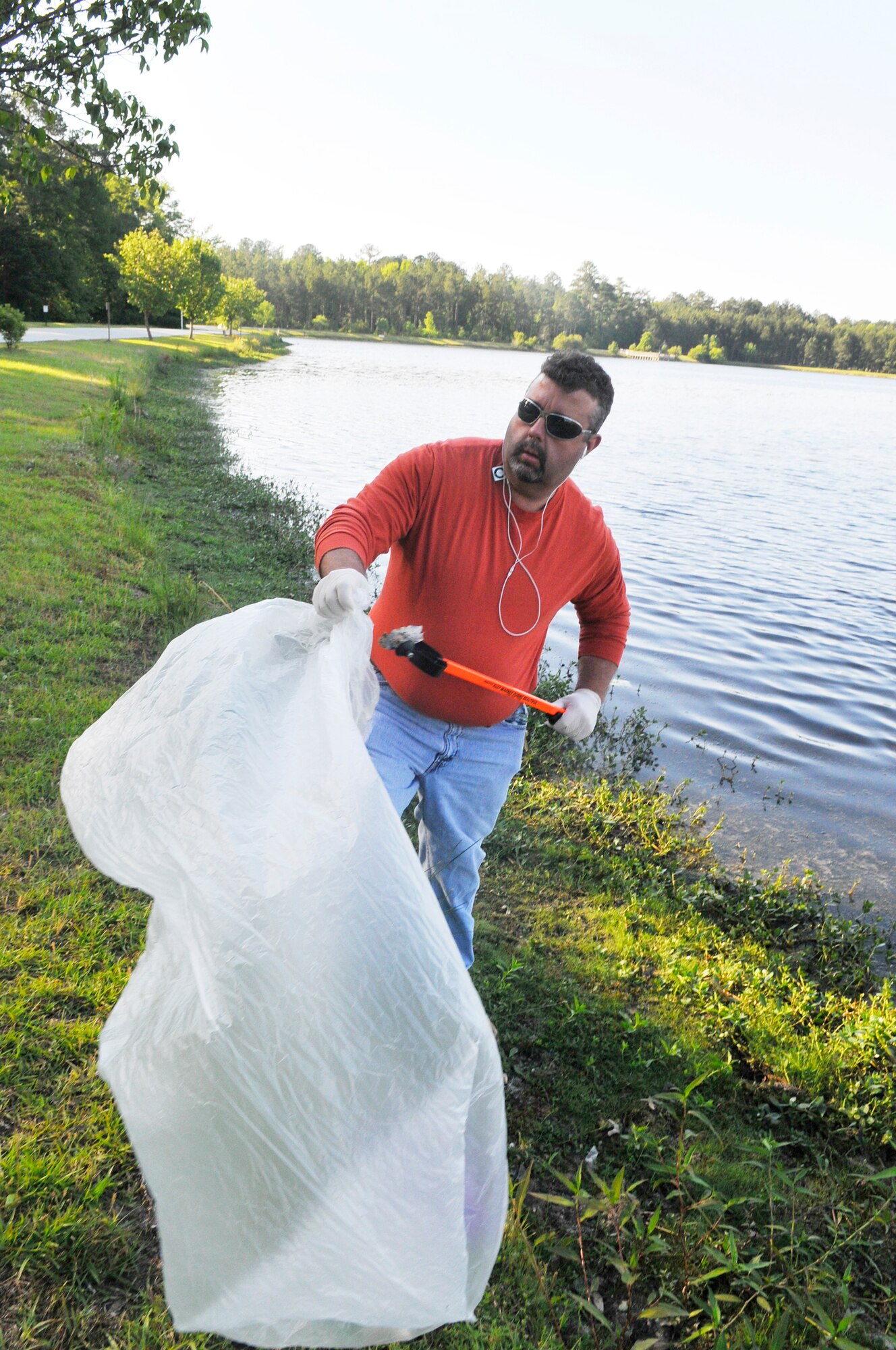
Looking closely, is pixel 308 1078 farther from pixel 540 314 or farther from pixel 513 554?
pixel 540 314

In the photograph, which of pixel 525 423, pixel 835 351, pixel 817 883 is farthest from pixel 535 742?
pixel 835 351

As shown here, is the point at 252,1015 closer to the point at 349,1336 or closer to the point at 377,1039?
the point at 377,1039

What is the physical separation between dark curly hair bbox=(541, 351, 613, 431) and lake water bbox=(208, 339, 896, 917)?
3.62 metres

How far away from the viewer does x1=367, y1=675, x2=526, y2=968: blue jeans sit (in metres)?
2.61

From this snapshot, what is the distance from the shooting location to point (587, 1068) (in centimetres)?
312

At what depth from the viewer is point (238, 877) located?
1521 mm

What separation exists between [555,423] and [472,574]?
1.69ft

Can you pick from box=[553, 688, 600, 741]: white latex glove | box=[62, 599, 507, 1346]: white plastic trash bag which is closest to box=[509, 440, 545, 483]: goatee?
box=[553, 688, 600, 741]: white latex glove

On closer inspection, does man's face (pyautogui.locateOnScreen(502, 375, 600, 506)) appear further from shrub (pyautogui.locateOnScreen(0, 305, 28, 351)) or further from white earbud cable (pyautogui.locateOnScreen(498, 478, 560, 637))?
shrub (pyautogui.locateOnScreen(0, 305, 28, 351))

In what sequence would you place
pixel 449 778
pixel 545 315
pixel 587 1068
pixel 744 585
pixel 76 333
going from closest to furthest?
1. pixel 449 778
2. pixel 587 1068
3. pixel 744 585
4. pixel 76 333
5. pixel 545 315

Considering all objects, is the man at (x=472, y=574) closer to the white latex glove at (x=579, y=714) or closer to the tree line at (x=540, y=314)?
the white latex glove at (x=579, y=714)

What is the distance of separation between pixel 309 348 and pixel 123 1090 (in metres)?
80.6

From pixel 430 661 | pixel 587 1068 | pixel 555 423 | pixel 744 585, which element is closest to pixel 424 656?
pixel 430 661

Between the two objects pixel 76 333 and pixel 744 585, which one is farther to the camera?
pixel 76 333
